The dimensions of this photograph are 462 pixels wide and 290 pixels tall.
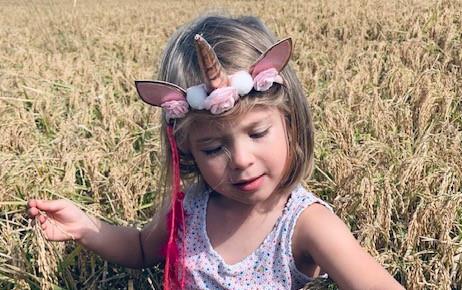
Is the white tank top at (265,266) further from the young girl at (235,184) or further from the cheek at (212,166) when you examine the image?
the cheek at (212,166)

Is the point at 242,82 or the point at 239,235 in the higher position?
the point at 242,82

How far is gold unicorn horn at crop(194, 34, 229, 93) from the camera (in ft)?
4.69

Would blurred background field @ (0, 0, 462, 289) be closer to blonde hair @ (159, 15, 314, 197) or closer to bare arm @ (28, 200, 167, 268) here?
bare arm @ (28, 200, 167, 268)

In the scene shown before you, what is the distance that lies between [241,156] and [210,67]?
0.64 ft

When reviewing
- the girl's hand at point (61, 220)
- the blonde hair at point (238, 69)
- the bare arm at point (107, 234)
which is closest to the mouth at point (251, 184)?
the blonde hair at point (238, 69)

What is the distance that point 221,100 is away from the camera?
1.47 metres

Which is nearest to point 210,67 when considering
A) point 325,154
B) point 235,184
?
point 235,184

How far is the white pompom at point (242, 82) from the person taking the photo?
150 centimetres

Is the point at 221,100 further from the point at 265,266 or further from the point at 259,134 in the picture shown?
the point at 265,266

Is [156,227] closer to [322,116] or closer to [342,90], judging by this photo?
[322,116]

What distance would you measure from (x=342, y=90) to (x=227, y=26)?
142cm

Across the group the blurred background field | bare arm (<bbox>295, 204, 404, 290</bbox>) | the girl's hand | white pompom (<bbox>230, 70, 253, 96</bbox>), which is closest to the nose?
white pompom (<bbox>230, 70, 253, 96</bbox>)

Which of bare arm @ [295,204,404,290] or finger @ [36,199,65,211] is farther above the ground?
bare arm @ [295,204,404,290]

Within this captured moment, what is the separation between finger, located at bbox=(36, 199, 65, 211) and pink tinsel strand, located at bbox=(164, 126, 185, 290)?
29cm
